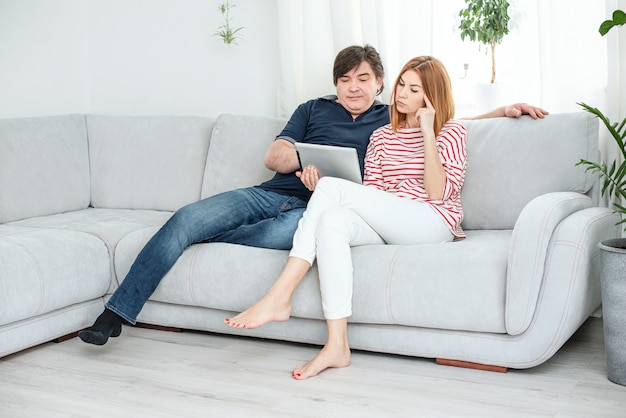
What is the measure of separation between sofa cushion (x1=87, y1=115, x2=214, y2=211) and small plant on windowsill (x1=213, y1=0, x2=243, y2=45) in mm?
539

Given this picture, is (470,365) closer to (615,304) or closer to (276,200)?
(615,304)

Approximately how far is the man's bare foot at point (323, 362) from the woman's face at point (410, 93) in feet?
2.98

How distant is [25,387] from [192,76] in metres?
2.15

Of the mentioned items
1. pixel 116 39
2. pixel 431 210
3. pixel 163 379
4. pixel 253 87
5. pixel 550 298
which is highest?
pixel 116 39

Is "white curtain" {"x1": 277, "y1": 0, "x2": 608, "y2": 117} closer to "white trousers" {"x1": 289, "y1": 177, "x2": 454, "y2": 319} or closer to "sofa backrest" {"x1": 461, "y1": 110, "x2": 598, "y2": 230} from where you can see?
"sofa backrest" {"x1": 461, "y1": 110, "x2": 598, "y2": 230}

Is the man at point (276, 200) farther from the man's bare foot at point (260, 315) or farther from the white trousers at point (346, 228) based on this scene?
the man's bare foot at point (260, 315)

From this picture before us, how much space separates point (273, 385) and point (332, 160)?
0.80 meters

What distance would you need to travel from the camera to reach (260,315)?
2.50 metres

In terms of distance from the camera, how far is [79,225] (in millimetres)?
3244

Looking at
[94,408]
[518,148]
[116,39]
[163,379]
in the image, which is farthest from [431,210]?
[116,39]

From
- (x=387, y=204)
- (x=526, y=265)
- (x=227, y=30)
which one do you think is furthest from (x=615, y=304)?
(x=227, y=30)

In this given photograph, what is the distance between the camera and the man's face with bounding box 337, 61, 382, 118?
315cm

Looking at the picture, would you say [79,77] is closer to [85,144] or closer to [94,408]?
[85,144]

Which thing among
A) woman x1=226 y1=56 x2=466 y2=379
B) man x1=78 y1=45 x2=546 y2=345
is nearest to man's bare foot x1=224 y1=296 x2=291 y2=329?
woman x1=226 y1=56 x2=466 y2=379
